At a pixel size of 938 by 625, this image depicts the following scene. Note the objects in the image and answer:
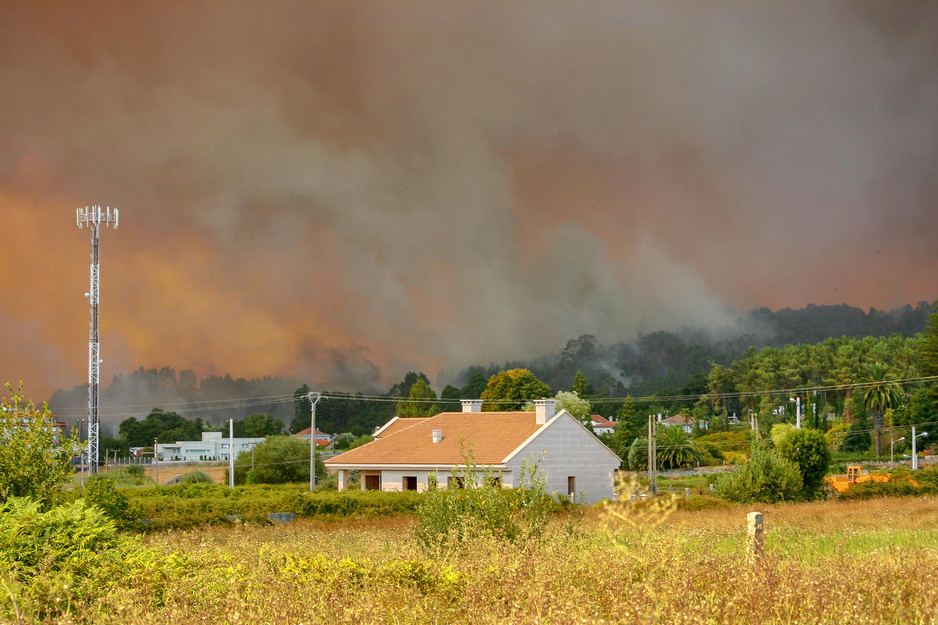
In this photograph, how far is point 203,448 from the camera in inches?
4205

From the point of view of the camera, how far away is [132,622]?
5703 mm

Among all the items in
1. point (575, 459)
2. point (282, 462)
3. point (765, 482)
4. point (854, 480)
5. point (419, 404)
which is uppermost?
point (419, 404)

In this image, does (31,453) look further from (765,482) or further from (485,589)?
(765,482)

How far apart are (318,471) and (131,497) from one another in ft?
94.4

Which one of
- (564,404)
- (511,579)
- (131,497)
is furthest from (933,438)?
(511,579)

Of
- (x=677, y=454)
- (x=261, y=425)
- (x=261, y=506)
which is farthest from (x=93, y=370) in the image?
(x=261, y=425)

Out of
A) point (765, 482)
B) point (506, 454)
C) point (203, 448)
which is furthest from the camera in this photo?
point (203, 448)

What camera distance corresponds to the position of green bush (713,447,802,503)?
34.1 meters

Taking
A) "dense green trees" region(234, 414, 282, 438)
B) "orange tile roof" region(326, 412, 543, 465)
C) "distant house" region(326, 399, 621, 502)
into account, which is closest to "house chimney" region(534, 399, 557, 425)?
"distant house" region(326, 399, 621, 502)

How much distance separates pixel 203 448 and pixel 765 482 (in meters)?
86.6

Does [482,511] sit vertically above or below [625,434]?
above

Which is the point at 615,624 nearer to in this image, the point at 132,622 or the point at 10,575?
the point at 132,622

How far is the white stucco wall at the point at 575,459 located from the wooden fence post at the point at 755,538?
32305 millimetres

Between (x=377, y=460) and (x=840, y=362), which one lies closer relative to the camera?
(x=377, y=460)
